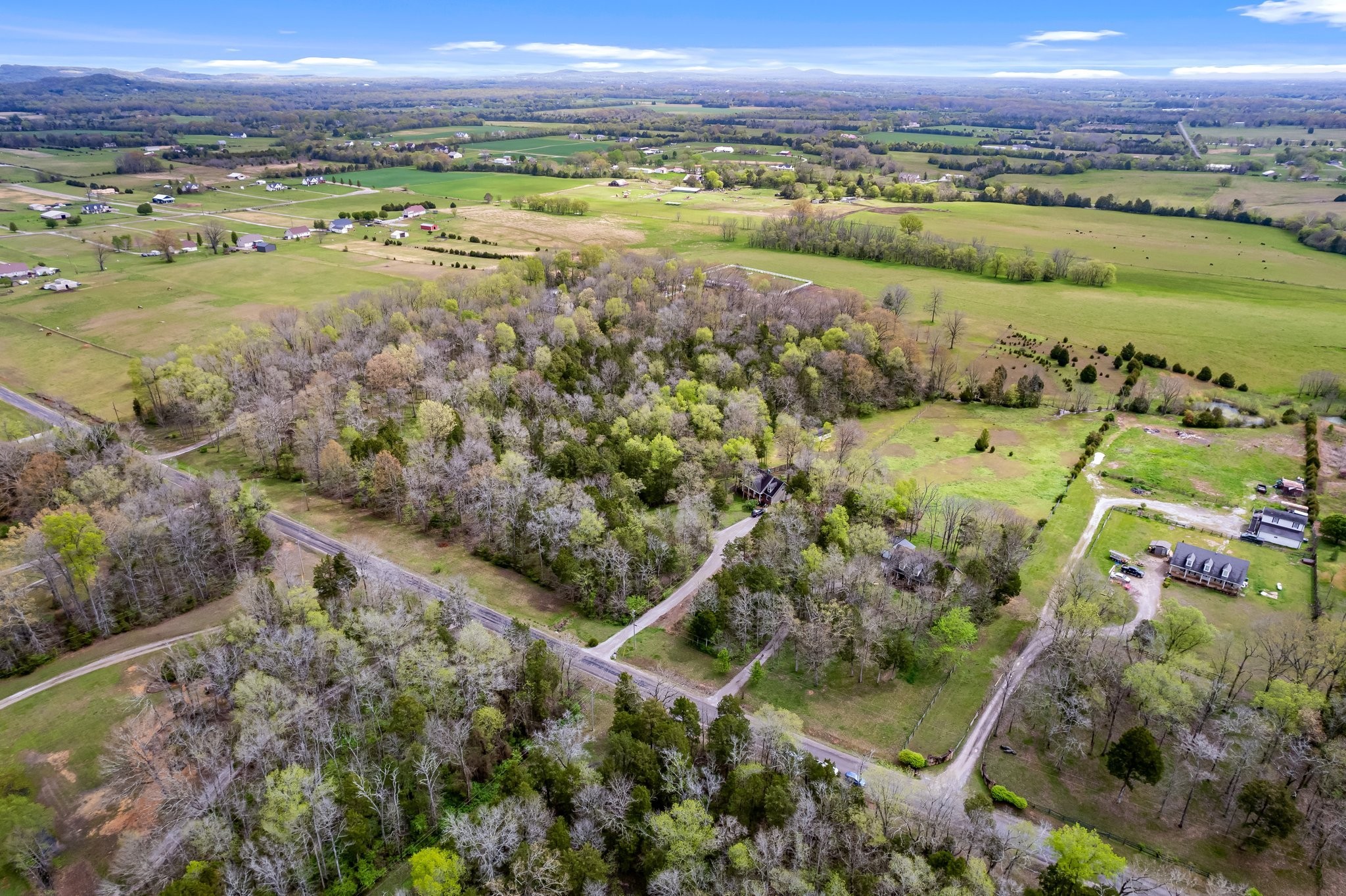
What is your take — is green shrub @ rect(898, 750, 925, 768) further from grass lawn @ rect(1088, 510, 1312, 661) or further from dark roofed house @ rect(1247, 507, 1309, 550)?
dark roofed house @ rect(1247, 507, 1309, 550)

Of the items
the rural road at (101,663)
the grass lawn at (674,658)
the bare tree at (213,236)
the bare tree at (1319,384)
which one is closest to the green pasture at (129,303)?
the bare tree at (213,236)

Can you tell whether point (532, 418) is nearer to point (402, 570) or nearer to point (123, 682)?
point (402, 570)

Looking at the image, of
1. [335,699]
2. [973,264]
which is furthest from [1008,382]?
[335,699]

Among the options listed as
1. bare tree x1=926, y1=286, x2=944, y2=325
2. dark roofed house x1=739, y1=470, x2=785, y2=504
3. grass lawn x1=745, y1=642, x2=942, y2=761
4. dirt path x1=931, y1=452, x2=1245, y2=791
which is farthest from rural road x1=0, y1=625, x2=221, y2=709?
bare tree x1=926, y1=286, x2=944, y2=325

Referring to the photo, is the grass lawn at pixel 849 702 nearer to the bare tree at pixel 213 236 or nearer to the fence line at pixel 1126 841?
the fence line at pixel 1126 841

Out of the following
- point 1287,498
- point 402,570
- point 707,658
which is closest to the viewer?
point 707,658

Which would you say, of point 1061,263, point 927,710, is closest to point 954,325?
point 1061,263

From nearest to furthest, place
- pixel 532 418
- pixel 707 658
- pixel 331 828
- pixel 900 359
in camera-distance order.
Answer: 1. pixel 331 828
2. pixel 707 658
3. pixel 532 418
4. pixel 900 359
